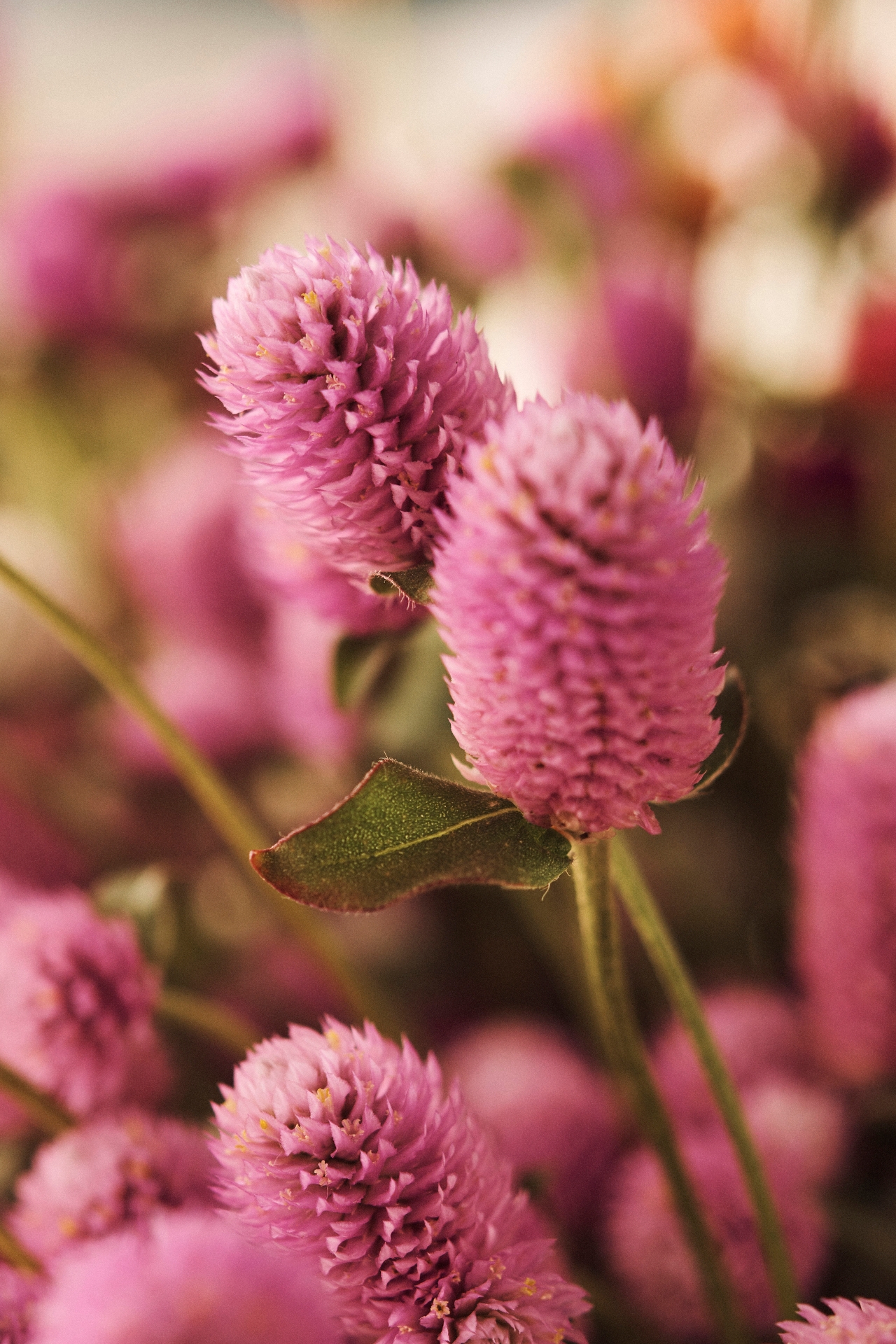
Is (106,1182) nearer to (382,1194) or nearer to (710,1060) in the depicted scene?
(382,1194)

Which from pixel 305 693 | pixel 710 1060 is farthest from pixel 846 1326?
pixel 305 693

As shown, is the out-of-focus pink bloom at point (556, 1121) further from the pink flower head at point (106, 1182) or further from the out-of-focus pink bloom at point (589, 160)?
the out-of-focus pink bloom at point (589, 160)

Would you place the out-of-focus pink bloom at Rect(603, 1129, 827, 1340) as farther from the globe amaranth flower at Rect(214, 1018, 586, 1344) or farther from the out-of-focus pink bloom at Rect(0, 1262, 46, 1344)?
the out-of-focus pink bloom at Rect(0, 1262, 46, 1344)

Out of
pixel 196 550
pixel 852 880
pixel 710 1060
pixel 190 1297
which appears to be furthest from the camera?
pixel 196 550

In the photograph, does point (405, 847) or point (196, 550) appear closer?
point (405, 847)

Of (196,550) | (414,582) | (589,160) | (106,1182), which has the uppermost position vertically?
(589,160)

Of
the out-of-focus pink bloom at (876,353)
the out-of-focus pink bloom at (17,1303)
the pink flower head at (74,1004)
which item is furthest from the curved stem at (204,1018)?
the out-of-focus pink bloom at (876,353)

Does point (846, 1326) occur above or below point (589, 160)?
below
